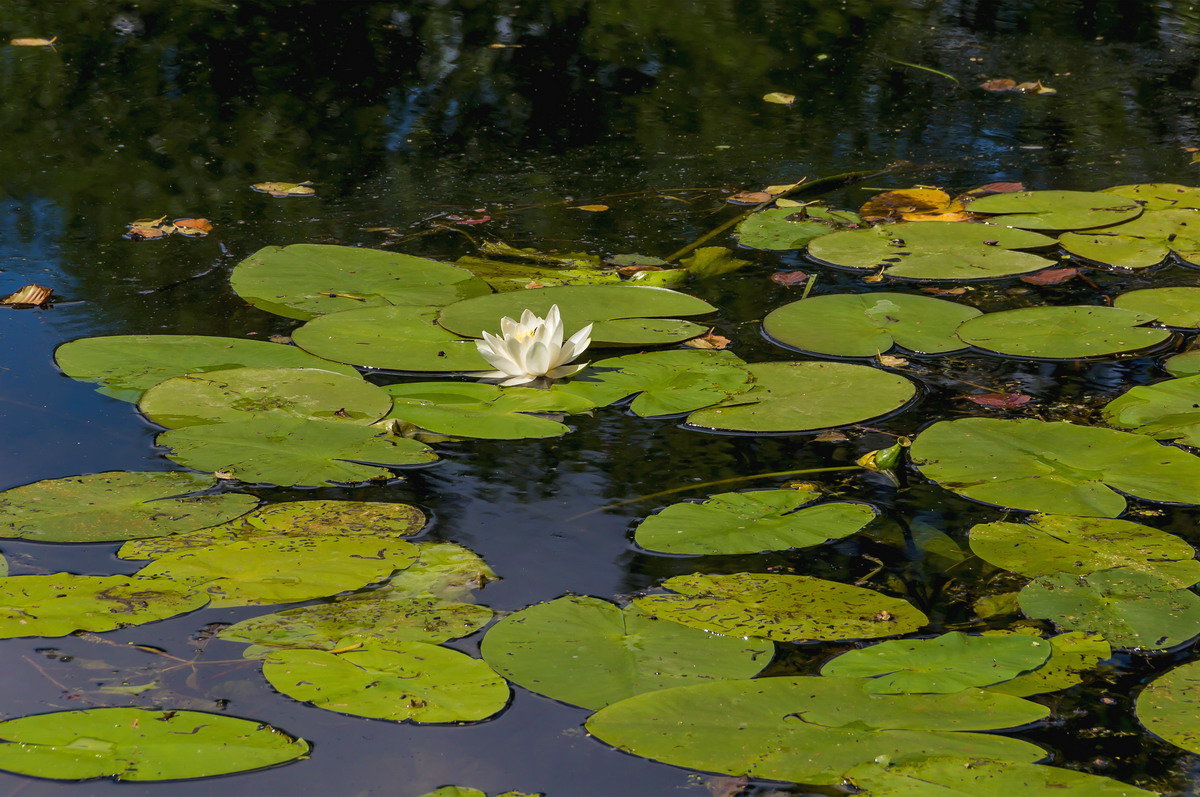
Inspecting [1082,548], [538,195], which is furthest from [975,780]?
[538,195]

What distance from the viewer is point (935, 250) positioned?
124 inches

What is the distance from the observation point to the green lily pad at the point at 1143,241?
309 centimetres

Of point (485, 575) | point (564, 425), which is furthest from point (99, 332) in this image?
point (485, 575)

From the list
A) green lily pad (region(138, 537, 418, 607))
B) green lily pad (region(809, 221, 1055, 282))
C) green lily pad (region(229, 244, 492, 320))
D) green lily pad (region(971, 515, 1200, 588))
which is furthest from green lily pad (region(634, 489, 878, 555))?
green lily pad (region(809, 221, 1055, 282))

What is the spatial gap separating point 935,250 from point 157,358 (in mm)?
2094

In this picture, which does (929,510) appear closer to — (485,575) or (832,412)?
(832,412)

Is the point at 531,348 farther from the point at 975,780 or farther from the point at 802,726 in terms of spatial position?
the point at 975,780

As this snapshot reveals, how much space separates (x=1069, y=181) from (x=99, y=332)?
123 inches

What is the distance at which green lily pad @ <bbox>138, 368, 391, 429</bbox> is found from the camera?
2213mm

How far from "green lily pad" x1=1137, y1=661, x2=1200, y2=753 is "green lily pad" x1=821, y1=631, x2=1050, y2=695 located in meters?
0.14

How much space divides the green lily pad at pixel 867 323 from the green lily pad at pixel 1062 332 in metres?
0.07

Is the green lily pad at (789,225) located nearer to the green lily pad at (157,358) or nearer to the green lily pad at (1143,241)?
the green lily pad at (1143,241)

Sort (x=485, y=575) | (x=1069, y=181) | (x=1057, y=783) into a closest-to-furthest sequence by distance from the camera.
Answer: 1. (x=1057, y=783)
2. (x=485, y=575)
3. (x=1069, y=181)

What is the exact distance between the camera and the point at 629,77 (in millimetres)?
5160
